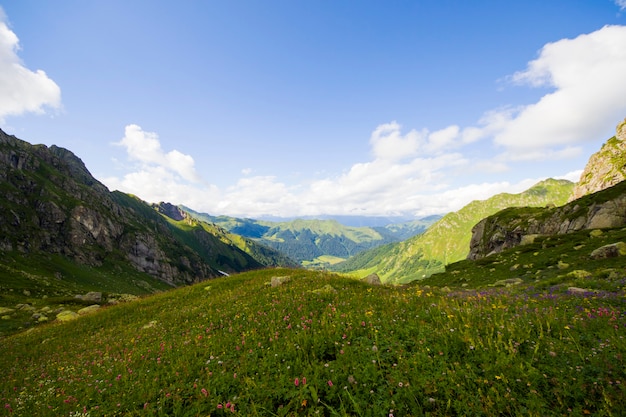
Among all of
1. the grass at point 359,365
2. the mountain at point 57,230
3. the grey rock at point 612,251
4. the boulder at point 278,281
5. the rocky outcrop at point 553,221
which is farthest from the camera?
the mountain at point 57,230

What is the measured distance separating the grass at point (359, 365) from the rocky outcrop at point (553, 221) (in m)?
60.2

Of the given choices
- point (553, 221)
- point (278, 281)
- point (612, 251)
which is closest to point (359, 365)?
point (278, 281)

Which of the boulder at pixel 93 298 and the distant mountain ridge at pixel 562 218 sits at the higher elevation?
the distant mountain ridge at pixel 562 218

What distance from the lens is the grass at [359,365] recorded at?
5.28m

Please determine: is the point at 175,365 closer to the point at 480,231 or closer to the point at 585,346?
the point at 585,346

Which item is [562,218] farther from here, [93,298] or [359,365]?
[93,298]

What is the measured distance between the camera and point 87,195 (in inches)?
7702

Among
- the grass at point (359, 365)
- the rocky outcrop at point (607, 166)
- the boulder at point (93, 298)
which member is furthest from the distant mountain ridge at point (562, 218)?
the boulder at point (93, 298)

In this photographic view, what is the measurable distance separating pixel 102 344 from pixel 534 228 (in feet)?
332

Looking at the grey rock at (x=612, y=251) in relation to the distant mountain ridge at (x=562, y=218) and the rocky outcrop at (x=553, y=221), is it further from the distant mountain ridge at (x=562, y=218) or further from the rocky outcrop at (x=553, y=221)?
the rocky outcrop at (x=553, y=221)

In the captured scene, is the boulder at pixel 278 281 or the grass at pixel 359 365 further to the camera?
the boulder at pixel 278 281

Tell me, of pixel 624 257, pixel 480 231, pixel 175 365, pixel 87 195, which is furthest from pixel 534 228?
pixel 87 195

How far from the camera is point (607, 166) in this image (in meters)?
174

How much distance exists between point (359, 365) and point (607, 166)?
839 ft
